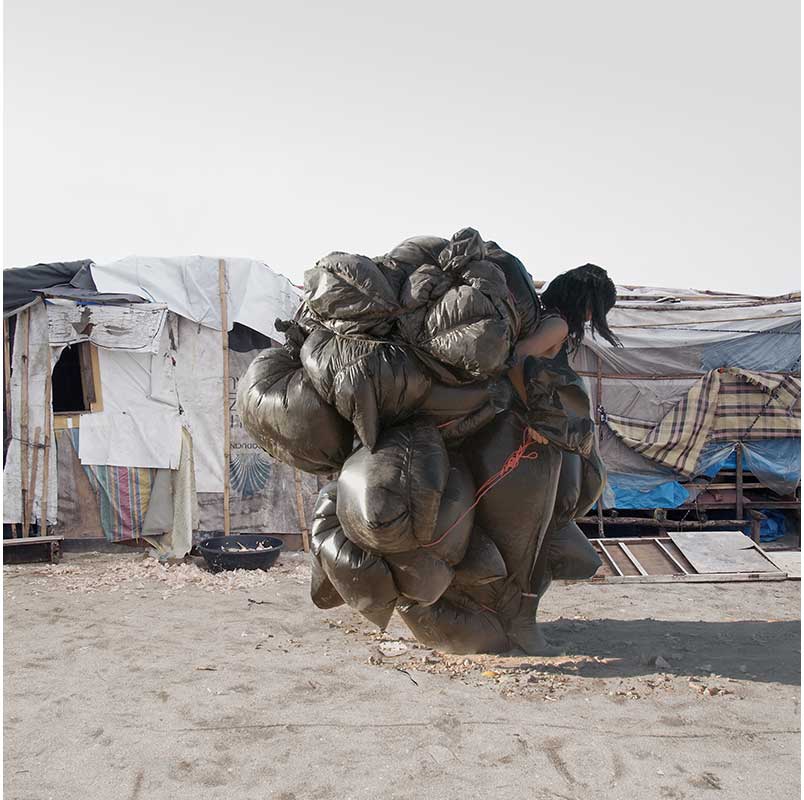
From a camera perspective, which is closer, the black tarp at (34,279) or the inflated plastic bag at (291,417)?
the inflated plastic bag at (291,417)

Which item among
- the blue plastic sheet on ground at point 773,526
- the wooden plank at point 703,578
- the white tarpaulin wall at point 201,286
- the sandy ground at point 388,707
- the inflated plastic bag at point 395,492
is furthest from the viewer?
the blue plastic sheet on ground at point 773,526

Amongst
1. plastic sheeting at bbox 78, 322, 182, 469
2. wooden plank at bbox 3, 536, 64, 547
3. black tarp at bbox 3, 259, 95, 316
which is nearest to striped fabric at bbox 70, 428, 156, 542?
plastic sheeting at bbox 78, 322, 182, 469

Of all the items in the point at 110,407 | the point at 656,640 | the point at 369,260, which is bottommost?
the point at 656,640

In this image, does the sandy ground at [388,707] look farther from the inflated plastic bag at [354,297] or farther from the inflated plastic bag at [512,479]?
the inflated plastic bag at [354,297]

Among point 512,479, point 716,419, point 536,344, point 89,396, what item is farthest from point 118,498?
point 716,419

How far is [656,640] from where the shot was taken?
4.58m

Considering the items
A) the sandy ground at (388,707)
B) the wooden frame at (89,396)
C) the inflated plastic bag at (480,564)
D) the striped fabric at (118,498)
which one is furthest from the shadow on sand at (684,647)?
the wooden frame at (89,396)

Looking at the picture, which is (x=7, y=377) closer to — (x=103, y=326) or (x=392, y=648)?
(x=103, y=326)

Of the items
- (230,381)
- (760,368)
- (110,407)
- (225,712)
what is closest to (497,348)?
(225,712)

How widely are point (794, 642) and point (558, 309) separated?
7.84 feet

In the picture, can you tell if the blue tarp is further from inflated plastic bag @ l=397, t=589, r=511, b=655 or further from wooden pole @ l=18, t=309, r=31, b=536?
wooden pole @ l=18, t=309, r=31, b=536

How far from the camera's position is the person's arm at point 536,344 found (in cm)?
411

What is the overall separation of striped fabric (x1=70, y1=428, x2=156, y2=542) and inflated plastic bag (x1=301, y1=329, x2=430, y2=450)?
4.68 m

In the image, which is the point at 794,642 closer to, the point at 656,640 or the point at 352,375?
the point at 656,640
